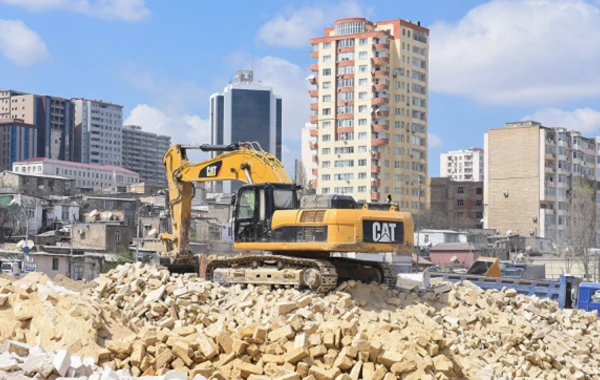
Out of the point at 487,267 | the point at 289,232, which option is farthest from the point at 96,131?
the point at 289,232

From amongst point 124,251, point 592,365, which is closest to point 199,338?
point 592,365

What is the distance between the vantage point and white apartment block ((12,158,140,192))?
11119 cm

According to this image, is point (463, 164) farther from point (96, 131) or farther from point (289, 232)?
point (289, 232)

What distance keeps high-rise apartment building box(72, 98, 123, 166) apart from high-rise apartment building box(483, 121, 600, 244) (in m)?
90.3

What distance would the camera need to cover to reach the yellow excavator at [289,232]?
55.8 feet

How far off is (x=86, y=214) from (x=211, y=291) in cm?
4368

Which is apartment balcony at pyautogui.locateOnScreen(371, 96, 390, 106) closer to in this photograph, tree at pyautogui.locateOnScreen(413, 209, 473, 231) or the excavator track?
tree at pyautogui.locateOnScreen(413, 209, 473, 231)

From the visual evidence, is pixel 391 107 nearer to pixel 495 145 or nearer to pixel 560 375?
pixel 495 145

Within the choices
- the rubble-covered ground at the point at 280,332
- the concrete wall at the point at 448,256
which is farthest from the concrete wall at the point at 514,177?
the rubble-covered ground at the point at 280,332

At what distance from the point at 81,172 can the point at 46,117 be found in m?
31.6

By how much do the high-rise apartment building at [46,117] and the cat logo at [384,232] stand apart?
133390mm

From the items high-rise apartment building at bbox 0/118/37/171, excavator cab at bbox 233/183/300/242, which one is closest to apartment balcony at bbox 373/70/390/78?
excavator cab at bbox 233/183/300/242

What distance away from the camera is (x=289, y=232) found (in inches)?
691

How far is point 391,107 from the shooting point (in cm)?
8250
